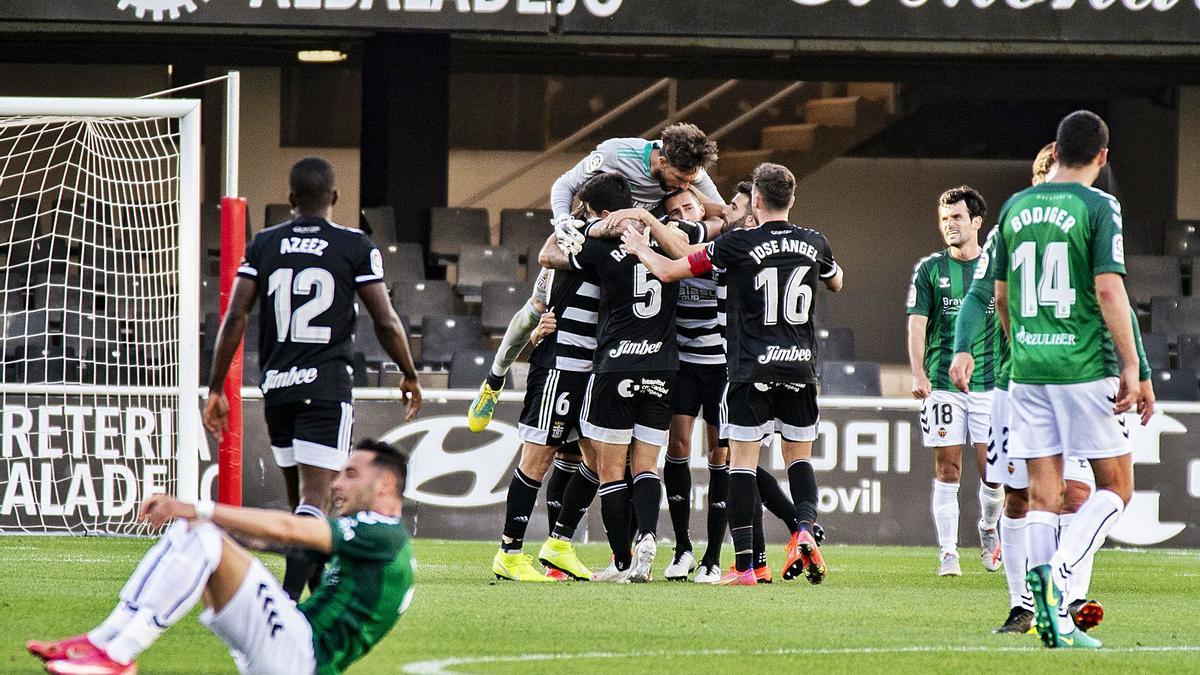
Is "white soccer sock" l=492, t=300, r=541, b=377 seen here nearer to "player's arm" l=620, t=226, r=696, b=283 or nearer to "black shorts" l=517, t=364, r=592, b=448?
"black shorts" l=517, t=364, r=592, b=448

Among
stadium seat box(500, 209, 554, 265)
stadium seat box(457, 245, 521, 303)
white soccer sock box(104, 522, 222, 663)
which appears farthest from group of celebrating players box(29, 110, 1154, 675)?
stadium seat box(500, 209, 554, 265)

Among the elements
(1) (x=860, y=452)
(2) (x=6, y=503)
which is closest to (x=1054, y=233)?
(1) (x=860, y=452)

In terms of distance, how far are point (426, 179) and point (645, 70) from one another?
3.98 m

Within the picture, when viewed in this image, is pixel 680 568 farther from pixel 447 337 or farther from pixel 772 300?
pixel 447 337

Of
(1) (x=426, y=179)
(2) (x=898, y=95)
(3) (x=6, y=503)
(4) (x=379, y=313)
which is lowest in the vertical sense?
(3) (x=6, y=503)

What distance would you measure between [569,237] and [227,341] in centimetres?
230

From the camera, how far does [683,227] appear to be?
8305mm

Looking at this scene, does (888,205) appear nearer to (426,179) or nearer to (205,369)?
(426,179)

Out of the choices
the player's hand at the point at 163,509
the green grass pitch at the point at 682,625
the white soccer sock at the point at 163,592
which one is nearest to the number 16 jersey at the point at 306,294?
the green grass pitch at the point at 682,625

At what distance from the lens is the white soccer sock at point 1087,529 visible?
5.98 m

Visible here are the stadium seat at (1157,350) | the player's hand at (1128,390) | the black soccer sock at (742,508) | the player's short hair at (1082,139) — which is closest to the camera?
the player's hand at (1128,390)

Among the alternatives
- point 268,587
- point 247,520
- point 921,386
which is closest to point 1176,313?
point 921,386

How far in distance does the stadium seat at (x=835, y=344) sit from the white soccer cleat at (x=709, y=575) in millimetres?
6784

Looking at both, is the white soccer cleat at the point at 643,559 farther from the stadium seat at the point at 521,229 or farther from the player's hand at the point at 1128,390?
the stadium seat at the point at 521,229
